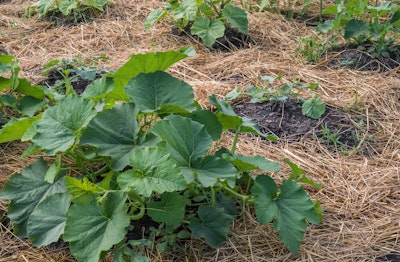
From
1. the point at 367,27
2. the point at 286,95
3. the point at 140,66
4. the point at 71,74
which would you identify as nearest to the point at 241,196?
the point at 140,66

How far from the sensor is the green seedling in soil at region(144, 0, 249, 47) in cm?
334

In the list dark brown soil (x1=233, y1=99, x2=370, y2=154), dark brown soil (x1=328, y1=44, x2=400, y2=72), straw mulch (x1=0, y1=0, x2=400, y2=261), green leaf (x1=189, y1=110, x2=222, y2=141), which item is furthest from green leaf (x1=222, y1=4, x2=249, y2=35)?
green leaf (x1=189, y1=110, x2=222, y2=141)

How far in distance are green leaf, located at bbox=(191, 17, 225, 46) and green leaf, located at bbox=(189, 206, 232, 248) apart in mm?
1577

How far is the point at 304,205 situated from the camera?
1914 mm

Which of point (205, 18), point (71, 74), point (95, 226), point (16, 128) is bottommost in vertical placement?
point (71, 74)

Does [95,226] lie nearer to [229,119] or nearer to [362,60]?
[229,119]

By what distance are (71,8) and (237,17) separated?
3.61 ft

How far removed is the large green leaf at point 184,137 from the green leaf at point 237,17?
5.21ft

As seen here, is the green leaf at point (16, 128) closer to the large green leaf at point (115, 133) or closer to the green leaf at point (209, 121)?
the large green leaf at point (115, 133)

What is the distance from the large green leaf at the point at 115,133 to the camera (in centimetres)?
191

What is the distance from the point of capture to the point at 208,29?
A: 3.37 metres

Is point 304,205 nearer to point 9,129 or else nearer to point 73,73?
point 9,129

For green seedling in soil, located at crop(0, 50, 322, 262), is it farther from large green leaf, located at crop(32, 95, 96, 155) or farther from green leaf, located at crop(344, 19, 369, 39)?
green leaf, located at crop(344, 19, 369, 39)

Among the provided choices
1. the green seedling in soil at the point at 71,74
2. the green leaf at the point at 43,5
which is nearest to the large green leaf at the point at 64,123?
the green seedling in soil at the point at 71,74
